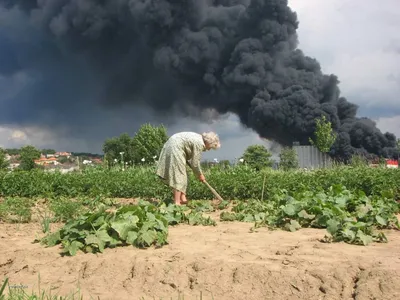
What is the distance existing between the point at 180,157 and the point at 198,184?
2394 mm

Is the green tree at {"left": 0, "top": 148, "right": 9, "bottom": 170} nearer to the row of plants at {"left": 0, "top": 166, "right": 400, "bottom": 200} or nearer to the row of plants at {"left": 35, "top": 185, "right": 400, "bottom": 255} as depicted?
the row of plants at {"left": 0, "top": 166, "right": 400, "bottom": 200}

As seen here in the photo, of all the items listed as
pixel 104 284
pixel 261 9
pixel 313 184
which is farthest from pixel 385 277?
pixel 261 9

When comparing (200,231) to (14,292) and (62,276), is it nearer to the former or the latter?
(62,276)

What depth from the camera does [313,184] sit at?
10023mm

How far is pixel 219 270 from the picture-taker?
135 inches

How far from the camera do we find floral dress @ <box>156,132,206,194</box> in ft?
24.6

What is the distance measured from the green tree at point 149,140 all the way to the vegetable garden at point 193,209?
80.3 feet

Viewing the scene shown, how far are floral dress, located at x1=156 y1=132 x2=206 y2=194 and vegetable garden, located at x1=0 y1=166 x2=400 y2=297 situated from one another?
0.46m

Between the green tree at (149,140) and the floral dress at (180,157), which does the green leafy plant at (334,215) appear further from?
the green tree at (149,140)

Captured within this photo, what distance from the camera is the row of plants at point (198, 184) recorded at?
9703mm

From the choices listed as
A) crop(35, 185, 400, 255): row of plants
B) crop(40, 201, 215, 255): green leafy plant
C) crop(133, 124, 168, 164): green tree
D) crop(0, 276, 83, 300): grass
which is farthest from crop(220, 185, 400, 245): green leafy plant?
crop(133, 124, 168, 164): green tree

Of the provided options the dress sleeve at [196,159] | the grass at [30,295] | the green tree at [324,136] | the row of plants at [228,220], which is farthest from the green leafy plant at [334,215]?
the green tree at [324,136]

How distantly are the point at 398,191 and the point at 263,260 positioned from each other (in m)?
7.25

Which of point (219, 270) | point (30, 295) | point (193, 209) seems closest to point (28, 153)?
point (193, 209)
